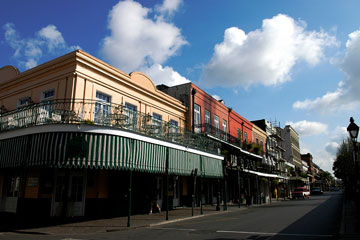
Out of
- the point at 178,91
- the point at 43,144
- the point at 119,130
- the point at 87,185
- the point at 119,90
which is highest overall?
the point at 178,91

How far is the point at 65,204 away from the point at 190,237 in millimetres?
7158

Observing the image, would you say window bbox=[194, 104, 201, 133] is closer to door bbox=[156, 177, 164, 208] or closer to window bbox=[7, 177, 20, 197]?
door bbox=[156, 177, 164, 208]

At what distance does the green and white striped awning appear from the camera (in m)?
10.5

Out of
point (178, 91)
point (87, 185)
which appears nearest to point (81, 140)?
point (87, 185)

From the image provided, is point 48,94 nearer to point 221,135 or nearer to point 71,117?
point 71,117

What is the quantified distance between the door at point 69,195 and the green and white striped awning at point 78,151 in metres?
2.40

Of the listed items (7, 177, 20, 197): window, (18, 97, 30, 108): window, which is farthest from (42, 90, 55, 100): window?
(7, 177, 20, 197): window

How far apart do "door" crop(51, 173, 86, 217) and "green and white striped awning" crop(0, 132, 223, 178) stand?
2.40 m

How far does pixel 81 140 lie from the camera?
10.7 m

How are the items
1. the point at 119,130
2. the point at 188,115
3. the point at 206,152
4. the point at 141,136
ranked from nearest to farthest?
the point at 119,130
the point at 141,136
the point at 206,152
the point at 188,115

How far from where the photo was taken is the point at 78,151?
1057 centimetres

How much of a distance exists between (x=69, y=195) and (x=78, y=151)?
159 inches

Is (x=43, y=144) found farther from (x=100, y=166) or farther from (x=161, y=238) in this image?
(x=161, y=238)

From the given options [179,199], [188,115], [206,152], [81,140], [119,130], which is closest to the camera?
[81,140]
